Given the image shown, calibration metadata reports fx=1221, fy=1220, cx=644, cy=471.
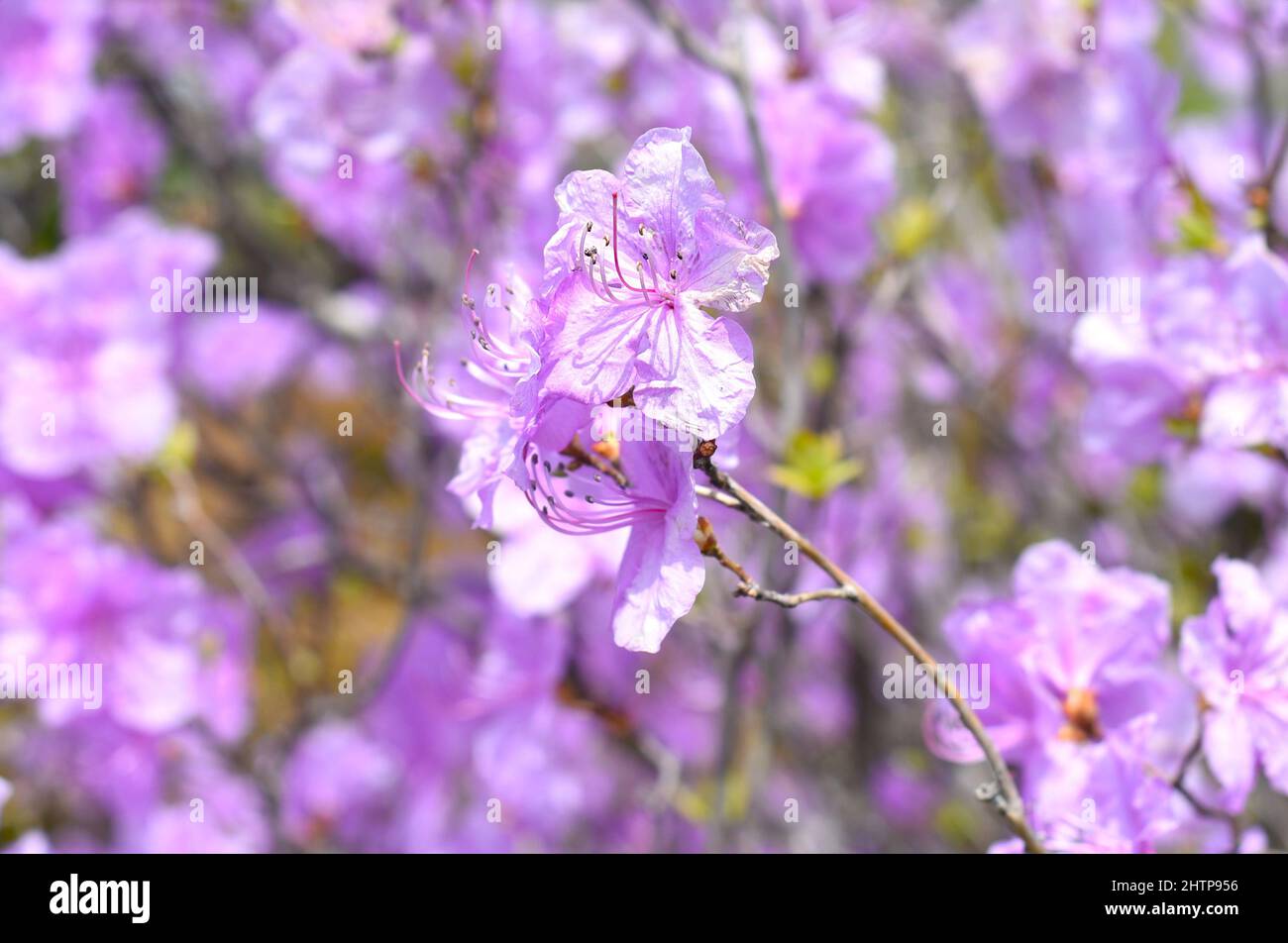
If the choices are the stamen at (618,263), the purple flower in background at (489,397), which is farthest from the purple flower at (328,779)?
the stamen at (618,263)

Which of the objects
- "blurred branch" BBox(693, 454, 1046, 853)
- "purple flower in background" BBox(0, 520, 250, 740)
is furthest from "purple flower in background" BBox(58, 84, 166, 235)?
"blurred branch" BBox(693, 454, 1046, 853)

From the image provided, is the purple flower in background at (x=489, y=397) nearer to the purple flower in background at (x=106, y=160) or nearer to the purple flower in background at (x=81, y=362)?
the purple flower in background at (x=81, y=362)

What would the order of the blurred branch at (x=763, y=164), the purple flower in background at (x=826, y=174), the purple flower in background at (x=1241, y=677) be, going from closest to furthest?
the purple flower in background at (x=1241, y=677), the blurred branch at (x=763, y=164), the purple flower in background at (x=826, y=174)

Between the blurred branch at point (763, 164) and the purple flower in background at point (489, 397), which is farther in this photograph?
the blurred branch at point (763, 164)

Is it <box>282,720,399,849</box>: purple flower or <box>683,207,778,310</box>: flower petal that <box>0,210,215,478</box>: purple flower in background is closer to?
<box>282,720,399,849</box>: purple flower
